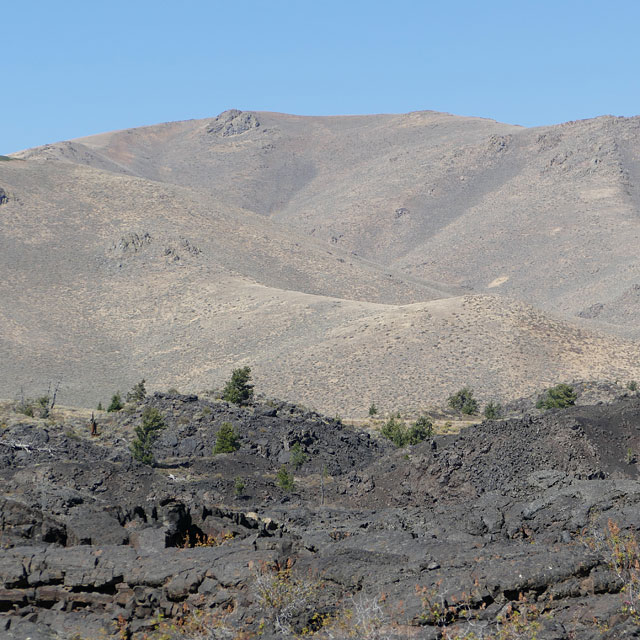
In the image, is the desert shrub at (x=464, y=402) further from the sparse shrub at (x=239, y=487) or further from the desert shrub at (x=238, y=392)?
the sparse shrub at (x=239, y=487)

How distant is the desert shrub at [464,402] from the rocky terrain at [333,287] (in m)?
2.38

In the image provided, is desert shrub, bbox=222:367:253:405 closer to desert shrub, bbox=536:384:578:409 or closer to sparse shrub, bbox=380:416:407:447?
A: sparse shrub, bbox=380:416:407:447

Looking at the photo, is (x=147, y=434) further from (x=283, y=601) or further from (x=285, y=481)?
(x=283, y=601)

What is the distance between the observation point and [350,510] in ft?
104

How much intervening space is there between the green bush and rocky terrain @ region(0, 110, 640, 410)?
1411cm

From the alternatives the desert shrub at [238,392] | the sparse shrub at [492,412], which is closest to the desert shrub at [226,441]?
the desert shrub at [238,392]

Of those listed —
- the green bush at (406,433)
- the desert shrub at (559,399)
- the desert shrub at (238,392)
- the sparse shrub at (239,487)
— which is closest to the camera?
the sparse shrub at (239,487)

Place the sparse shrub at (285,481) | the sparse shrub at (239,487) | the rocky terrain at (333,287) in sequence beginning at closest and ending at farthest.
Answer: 1. the sparse shrub at (239,487)
2. the sparse shrub at (285,481)
3. the rocky terrain at (333,287)

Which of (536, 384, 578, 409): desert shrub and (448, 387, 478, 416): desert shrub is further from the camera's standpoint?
(448, 387, 478, 416): desert shrub

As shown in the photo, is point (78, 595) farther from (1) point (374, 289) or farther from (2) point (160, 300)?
(1) point (374, 289)

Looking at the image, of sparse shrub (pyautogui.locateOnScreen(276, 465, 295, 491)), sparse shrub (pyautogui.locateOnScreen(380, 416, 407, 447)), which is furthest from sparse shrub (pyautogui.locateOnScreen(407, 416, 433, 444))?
sparse shrub (pyautogui.locateOnScreen(276, 465, 295, 491))

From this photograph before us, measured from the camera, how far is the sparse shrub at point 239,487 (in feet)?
115

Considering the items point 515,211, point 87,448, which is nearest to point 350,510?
point 87,448

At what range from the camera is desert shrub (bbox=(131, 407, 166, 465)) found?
40469mm
